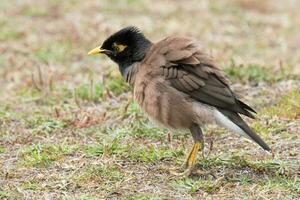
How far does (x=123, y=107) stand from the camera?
30.5 ft

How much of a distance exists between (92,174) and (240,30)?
703 cm

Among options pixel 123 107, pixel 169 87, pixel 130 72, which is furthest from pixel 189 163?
pixel 123 107

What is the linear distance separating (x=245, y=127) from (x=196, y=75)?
678 millimetres

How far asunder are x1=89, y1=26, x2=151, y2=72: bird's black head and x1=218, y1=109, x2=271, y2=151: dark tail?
1109 millimetres

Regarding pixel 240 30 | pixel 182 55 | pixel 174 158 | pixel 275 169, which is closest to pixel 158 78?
pixel 182 55

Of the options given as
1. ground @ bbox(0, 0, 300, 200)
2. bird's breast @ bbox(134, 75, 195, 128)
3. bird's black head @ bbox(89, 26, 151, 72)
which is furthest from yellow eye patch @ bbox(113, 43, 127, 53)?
ground @ bbox(0, 0, 300, 200)

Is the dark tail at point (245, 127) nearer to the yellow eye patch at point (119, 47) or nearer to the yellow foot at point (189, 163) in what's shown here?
the yellow foot at point (189, 163)

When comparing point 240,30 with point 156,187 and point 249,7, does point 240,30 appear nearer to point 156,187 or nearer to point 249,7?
point 249,7

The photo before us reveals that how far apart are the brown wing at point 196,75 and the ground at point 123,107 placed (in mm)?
664

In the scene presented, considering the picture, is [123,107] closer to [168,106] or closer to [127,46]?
[127,46]

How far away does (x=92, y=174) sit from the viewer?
23.6 ft

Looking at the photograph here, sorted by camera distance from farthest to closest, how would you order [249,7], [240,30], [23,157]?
[249,7] → [240,30] → [23,157]

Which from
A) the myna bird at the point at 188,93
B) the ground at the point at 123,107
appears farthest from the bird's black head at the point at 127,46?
the ground at the point at 123,107

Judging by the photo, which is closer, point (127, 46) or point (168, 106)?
point (168, 106)
